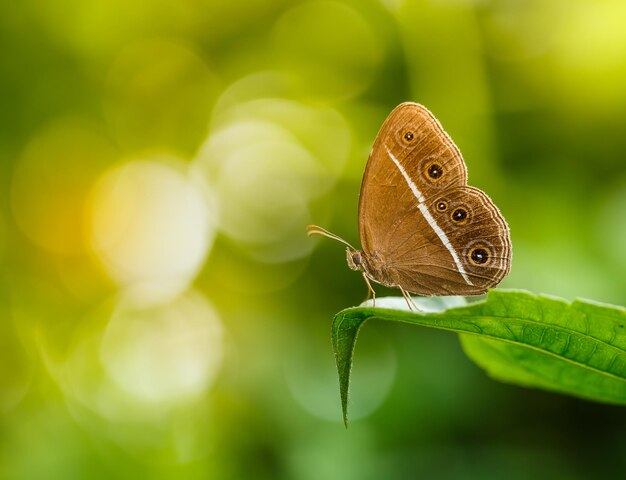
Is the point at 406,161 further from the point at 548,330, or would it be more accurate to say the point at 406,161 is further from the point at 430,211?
the point at 548,330

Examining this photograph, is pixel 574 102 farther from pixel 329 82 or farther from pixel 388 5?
pixel 329 82

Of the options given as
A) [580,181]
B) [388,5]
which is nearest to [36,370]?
[388,5]

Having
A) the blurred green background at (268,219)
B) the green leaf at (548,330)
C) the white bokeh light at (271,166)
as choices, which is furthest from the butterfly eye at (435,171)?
the white bokeh light at (271,166)

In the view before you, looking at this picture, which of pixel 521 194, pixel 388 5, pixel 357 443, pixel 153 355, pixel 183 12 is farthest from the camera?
pixel 183 12

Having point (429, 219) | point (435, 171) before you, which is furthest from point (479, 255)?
point (435, 171)

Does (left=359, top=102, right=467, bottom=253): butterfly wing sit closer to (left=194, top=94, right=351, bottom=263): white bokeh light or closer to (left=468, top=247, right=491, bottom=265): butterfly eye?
(left=468, top=247, right=491, bottom=265): butterfly eye

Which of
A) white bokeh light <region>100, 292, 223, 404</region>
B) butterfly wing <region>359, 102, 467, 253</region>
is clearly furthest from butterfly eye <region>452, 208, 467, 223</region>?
white bokeh light <region>100, 292, 223, 404</region>
